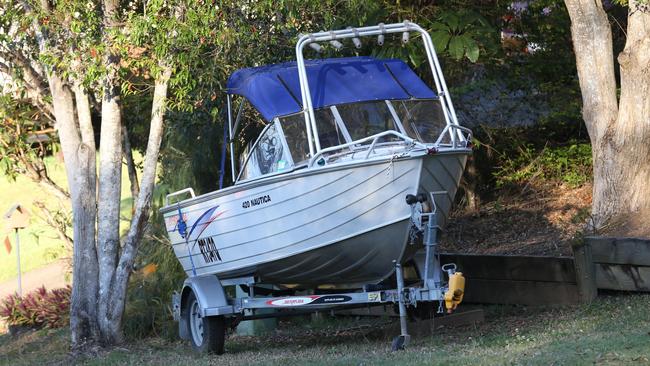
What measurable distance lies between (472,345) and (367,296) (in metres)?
1.10

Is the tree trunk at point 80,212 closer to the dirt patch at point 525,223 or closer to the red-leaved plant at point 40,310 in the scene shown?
the red-leaved plant at point 40,310

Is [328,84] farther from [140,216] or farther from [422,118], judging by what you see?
[140,216]

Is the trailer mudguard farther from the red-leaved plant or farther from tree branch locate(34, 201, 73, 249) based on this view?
the red-leaved plant

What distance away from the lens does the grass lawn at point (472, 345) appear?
8344 mm

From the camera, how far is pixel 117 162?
13.6 m

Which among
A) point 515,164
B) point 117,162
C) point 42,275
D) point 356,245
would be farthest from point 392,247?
point 42,275

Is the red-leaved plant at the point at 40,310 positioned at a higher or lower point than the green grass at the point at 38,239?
lower

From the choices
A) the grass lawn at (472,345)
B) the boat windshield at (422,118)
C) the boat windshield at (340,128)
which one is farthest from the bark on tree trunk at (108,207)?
the boat windshield at (422,118)

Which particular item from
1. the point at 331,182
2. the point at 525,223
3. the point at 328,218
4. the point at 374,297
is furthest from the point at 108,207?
the point at 525,223

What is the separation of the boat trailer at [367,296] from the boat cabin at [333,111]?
86cm

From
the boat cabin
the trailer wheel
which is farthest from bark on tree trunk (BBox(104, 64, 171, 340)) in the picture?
the boat cabin

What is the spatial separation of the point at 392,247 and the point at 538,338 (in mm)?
1604

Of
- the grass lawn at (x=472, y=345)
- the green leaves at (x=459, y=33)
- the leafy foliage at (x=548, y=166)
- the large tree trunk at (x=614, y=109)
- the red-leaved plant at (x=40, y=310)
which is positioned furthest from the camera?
the red-leaved plant at (x=40, y=310)

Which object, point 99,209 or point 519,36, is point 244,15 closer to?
point 99,209
